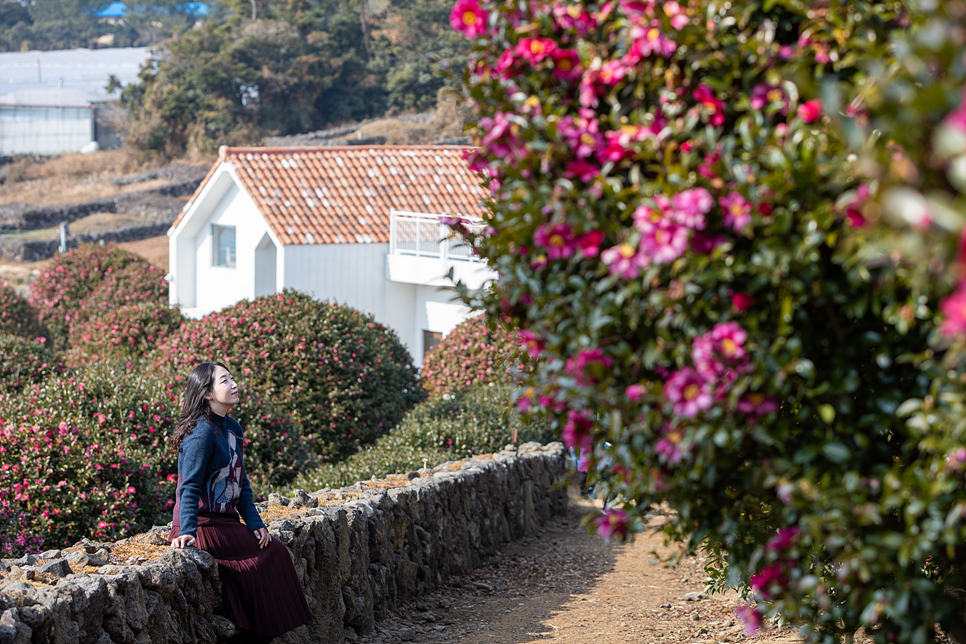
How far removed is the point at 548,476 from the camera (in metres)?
11.5

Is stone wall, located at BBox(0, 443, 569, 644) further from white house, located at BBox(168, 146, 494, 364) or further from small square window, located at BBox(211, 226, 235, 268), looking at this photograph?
small square window, located at BBox(211, 226, 235, 268)

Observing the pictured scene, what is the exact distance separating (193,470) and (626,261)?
3.31 m

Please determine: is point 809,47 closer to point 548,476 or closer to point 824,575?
point 824,575

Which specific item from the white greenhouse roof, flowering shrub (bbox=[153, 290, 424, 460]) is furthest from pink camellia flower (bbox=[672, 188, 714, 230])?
the white greenhouse roof

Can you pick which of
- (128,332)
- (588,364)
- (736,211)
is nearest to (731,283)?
(736,211)

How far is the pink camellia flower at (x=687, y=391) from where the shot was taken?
8.09 feet

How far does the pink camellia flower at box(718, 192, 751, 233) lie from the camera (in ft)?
8.07

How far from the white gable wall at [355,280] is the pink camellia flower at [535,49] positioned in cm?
1697

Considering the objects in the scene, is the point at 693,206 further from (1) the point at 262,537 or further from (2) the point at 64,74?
(2) the point at 64,74

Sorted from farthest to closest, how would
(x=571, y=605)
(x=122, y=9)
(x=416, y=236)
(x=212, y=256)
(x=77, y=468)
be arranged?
1. (x=122, y=9)
2. (x=212, y=256)
3. (x=416, y=236)
4. (x=571, y=605)
5. (x=77, y=468)

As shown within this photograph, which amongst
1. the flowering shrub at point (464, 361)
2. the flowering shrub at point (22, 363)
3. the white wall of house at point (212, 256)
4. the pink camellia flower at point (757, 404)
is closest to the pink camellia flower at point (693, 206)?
the pink camellia flower at point (757, 404)

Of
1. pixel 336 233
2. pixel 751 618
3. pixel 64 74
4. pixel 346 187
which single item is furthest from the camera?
pixel 64 74

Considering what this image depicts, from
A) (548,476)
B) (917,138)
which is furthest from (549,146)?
(548,476)

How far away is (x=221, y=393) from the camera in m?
5.24
